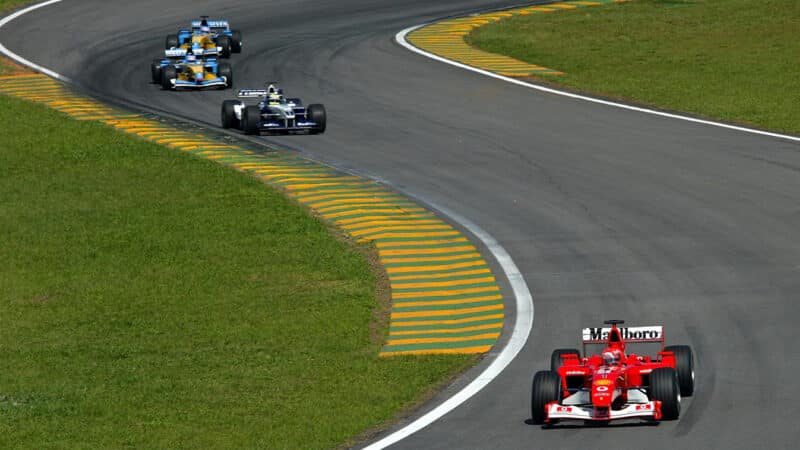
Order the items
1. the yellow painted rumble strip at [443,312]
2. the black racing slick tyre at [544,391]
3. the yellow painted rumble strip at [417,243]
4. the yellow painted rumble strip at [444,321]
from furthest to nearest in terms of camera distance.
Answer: the yellow painted rumble strip at [417,243], the yellow painted rumble strip at [443,312], the yellow painted rumble strip at [444,321], the black racing slick tyre at [544,391]

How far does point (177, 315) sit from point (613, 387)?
498 inches

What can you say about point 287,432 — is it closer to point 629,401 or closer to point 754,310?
point 629,401

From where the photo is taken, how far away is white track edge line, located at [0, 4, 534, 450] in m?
25.1

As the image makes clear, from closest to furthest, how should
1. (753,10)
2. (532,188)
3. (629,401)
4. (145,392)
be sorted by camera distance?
(629,401)
(145,392)
(532,188)
(753,10)

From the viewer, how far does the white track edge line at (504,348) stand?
25.0 meters

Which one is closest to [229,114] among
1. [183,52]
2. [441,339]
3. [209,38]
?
[183,52]

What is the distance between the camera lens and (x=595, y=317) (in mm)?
31141

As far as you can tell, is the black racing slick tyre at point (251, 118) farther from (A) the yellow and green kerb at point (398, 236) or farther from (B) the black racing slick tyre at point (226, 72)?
(B) the black racing slick tyre at point (226, 72)

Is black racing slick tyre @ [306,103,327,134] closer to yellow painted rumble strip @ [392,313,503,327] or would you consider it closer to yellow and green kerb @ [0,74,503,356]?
yellow and green kerb @ [0,74,503,356]

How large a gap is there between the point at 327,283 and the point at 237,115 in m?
18.9

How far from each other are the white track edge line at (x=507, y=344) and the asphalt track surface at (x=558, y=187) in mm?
256

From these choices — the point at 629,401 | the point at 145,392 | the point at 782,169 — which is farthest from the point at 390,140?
A: the point at 629,401

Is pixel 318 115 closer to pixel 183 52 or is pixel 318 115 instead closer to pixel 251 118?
pixel 251 118

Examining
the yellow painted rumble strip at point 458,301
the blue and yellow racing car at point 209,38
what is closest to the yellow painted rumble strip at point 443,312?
the yellow painted rumble strip at point 458,301
